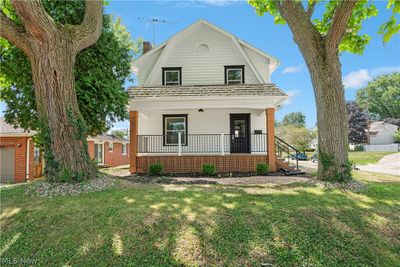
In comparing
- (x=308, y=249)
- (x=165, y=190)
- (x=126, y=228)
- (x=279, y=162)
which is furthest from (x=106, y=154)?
(x=308, y=249)

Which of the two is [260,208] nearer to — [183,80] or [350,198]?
[350,198]

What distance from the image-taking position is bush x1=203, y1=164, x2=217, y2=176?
11.6 m

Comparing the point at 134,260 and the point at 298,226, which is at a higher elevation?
the point at 298,226

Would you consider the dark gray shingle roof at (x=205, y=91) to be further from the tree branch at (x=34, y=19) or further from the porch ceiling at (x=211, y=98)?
the tree branch at (x=34, y=19)

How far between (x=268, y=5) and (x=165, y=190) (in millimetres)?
7349

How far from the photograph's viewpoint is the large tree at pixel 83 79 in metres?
9.27

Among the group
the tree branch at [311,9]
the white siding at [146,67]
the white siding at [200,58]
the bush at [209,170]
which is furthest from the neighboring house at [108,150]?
the tree branch at [311,9]

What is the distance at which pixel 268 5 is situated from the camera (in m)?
9.39

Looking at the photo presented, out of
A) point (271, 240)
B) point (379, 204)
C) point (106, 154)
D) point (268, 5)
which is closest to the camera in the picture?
point (271, 240)

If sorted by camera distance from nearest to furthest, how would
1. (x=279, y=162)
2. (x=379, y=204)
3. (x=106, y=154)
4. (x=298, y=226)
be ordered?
1. (x=298, y=226)
2. (x=379, y=204)
3. (x=279, y=162)
4. (x=106, y=154)

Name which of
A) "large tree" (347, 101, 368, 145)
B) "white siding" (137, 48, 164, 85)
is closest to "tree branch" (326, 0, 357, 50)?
"white siding" (137, 48, 164, 85)

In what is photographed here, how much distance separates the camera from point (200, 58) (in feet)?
48.1

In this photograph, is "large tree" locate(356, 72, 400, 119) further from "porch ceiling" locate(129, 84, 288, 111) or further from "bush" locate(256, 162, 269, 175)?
"bush" locate(256, 162, 269, 175)

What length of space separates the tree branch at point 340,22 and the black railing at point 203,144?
6.76 meters
